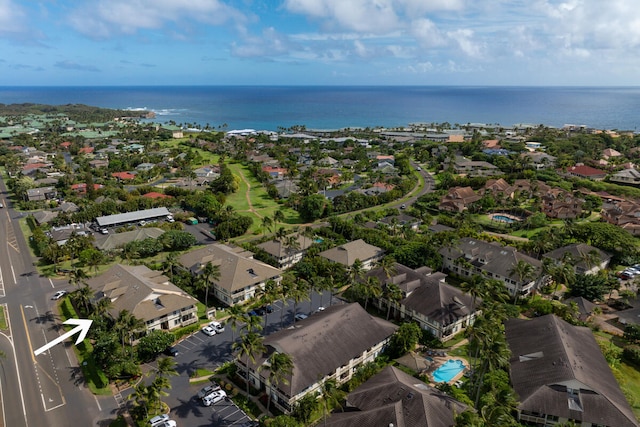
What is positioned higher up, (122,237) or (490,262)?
(490,262)

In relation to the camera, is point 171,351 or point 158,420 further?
point 171,351

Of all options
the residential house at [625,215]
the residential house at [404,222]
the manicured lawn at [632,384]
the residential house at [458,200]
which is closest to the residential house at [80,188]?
the residential house at [404,222]

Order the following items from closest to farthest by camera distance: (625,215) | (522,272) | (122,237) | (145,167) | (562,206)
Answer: (522,272) → (122,237) → (625,215) → (562,206) → (145,167)

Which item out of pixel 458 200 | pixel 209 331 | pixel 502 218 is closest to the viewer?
pixel 209 331

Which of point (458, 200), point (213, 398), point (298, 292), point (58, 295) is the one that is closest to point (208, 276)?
point (298, 292)

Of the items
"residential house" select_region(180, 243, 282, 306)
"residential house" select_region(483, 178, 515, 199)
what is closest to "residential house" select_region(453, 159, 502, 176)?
"residential house" select_region(483, 178, 515, 199)

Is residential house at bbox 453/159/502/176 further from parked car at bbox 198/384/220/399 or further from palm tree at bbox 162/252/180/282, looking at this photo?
parked car at bbox 198/384/220/399

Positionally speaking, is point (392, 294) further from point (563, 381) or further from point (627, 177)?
point (627, 177)

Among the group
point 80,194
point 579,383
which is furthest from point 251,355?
point 80,194
